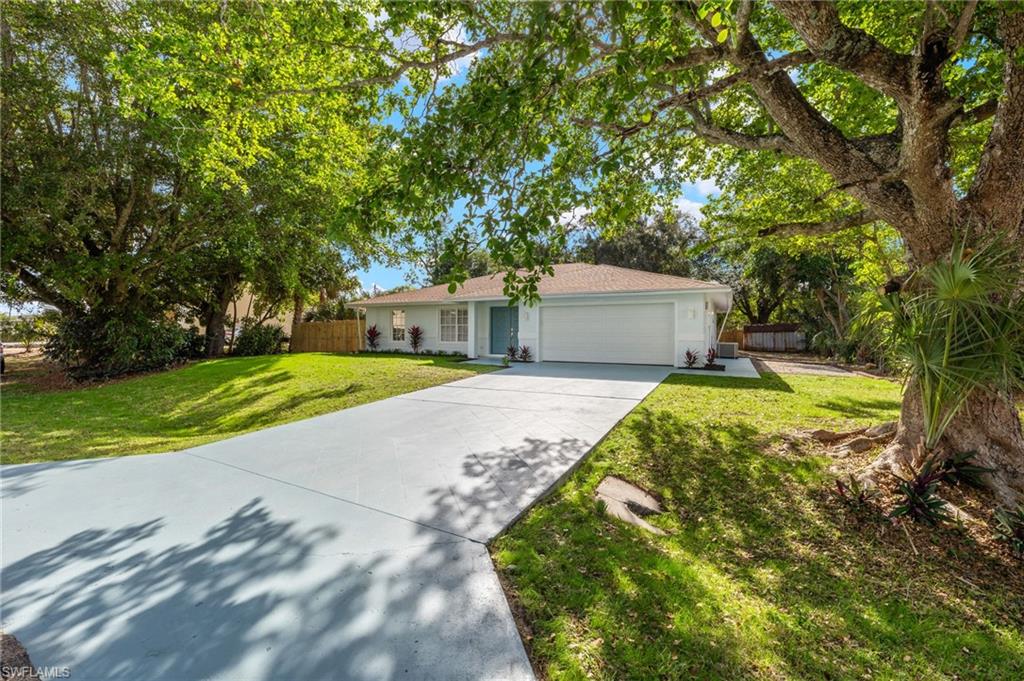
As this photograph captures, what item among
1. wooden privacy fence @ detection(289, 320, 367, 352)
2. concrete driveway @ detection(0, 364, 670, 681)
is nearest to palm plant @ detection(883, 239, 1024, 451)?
concrete driveway @ detection(0, 364, 670, 681)

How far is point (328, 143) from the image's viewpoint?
6609 mm

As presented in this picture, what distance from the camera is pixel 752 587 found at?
2607mm

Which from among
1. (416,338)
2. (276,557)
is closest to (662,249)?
(416,338)

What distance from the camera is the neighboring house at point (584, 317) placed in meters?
12.3

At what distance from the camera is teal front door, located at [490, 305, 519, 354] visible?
15.3 m

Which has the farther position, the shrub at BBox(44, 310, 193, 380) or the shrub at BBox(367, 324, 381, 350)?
the shrub at BBox(367, 324, 381, 350)

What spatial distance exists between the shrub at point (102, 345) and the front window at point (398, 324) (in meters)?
8.30

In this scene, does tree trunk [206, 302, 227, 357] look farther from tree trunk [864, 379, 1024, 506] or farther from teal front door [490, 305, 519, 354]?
tree trunk [864, 379, 1024, 506]

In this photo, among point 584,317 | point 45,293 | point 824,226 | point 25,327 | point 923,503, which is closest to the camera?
point 923,503

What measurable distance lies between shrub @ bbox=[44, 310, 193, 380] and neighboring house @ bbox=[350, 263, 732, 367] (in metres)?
8.23

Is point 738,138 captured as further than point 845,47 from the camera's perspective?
Yes

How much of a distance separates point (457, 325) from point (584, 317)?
18.6ft

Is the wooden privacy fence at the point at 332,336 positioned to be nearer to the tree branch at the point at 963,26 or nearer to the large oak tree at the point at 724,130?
the large oak tree at the point at 724,130

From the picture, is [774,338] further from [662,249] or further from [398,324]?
[398,324]
